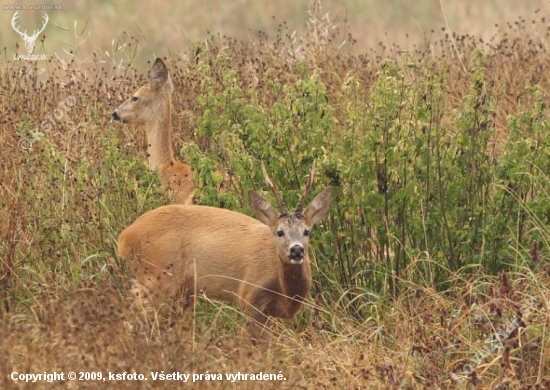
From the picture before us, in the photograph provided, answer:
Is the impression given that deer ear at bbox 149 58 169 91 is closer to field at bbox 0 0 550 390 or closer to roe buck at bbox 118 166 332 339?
field at bbox 0 0 550 390

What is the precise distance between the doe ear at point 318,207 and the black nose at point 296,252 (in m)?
0.26

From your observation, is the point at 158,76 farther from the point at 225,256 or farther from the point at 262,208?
the point at 262,208

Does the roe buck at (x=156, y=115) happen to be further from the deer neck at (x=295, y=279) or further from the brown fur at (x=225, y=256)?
the deer neck at (x=295, y=279)

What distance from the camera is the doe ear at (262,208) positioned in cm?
794

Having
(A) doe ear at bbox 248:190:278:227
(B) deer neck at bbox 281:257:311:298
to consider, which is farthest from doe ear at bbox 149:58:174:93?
(B) deer neck at bbox 281:257:311:298

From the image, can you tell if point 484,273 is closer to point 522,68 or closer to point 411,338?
point 411,338

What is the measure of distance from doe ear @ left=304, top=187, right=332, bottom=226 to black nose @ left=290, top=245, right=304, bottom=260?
259 mm

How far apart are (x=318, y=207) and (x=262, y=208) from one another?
288 mm

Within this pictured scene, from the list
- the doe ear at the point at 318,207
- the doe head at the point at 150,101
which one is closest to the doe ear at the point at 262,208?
the doe ear at the point at 318,207

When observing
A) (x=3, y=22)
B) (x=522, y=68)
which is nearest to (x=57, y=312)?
(x=522, y=68)

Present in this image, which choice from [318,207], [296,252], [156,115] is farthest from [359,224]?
[156,115]

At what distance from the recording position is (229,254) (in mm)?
8156

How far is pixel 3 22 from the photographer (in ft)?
60.7

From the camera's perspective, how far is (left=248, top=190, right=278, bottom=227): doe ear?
26.1 feet
